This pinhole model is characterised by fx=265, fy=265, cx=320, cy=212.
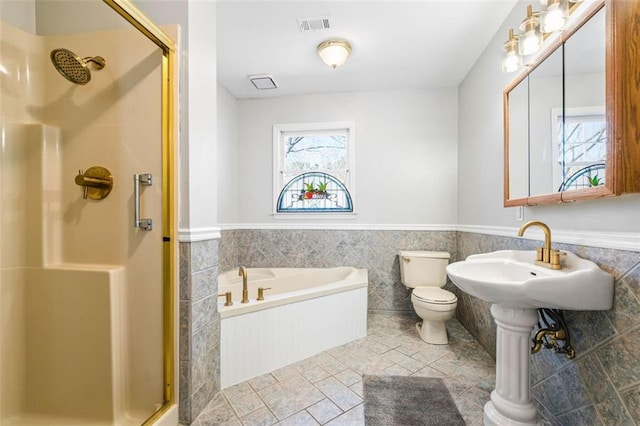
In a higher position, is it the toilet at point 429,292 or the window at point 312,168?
the window at point 312,168

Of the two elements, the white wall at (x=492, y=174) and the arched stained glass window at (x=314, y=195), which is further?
the arched stained glass window at (x=314, y=195)

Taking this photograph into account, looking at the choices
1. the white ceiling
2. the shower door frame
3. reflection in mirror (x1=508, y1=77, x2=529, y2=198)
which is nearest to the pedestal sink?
reflection in mirror (x1=508, y1=77, x2=529, y2=198)

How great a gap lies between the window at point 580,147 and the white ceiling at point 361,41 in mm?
1020

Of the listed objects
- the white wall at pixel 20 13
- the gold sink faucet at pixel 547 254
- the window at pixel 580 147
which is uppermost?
the white wall at pixel 20 13

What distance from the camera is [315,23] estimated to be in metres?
1.87

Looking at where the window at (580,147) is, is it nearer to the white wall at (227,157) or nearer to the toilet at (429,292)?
the toilet at (429,292)

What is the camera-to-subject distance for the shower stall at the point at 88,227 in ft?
4.30

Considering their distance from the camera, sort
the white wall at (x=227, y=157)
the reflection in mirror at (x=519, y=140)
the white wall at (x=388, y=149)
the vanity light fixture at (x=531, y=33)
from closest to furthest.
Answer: the vanity light fixture at (x=531, y=33), the reflection in mirror at (x=519, y=140), the white wall at (x=227, y=157), the white wall at (x=388, y=149)

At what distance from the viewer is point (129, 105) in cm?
134

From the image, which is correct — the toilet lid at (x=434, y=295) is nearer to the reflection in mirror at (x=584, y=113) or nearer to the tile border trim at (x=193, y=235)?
the reflection in mirror at (x=584, y=113)

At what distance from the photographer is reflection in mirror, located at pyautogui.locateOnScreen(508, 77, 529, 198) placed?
1.60 m

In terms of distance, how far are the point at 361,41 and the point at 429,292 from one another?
6.99ft

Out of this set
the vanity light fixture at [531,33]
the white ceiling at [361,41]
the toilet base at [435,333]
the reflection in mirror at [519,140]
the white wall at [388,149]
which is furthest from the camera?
the white wall at [388,149]

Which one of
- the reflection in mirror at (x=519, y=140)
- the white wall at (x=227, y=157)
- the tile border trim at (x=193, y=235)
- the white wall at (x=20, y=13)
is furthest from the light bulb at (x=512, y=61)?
the white wall at (x=20, y=13)
